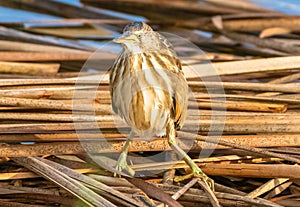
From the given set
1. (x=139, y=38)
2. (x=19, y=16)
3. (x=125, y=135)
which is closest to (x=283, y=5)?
(x=19, y=16)

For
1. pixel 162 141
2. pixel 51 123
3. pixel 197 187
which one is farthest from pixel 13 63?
pixel 197 187

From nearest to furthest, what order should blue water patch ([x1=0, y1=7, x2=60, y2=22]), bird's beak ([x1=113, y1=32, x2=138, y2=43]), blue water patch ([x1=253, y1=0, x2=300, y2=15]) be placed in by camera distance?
bird's beak ([x1=113, y1=32, x2=138, y2=43]), blue water patch ([x1=0, y1=7, x2=60, y2=22]), blue water patch ([x1=253, y1=0, x2=300, y2=15])

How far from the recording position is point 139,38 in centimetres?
240

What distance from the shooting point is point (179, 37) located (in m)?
4.09

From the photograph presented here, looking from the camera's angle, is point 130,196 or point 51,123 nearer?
point 130,196

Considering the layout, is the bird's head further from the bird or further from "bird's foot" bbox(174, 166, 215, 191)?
"bird's foot" bbox(174, 166, 215, 191)

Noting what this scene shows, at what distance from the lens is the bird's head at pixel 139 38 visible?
2.36 m

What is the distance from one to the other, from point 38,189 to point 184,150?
527 millimetres

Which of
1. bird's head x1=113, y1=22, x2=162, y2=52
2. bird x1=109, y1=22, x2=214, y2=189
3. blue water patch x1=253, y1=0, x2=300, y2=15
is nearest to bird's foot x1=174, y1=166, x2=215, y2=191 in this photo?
bird x1=109, y1=22, x2=214, y2=189

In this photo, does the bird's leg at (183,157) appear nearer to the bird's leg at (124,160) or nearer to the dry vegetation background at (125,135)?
the dry vegetation background at (125,135)

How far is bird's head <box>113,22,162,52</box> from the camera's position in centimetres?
236

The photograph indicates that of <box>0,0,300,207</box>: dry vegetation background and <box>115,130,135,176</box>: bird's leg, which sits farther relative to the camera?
<box>115,130,135,176</box>: bird's leg

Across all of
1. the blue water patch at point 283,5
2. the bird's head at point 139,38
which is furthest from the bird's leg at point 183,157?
the blue water patch at point 283,5

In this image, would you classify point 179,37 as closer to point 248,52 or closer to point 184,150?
point 248,52
